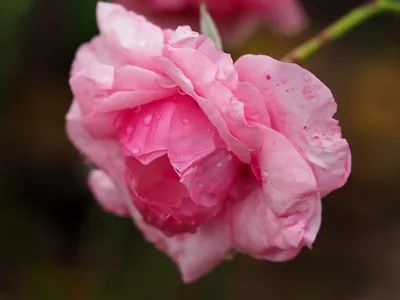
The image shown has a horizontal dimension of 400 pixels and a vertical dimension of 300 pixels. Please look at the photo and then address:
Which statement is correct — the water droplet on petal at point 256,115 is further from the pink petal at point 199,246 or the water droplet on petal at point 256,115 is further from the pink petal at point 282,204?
the pink petal at point 199,246

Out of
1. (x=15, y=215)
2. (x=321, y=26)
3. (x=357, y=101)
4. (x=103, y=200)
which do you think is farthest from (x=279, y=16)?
(x=321, y=26)

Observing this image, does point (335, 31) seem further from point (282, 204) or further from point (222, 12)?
point (222, 12)

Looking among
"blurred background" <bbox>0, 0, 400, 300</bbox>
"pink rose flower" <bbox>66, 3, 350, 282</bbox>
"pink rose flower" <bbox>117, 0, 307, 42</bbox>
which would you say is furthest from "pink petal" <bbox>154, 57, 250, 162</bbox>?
"blurred background" <bbox>0, 0, 400, 300</bbox>

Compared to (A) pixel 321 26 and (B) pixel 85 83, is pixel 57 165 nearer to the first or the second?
(A) pixel 321 26

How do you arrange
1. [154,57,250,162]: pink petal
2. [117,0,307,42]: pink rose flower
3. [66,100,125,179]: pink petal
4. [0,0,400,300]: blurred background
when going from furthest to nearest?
[0,0,400,300]: blurred background < [117,0,307,42]: pink rose flower < [66,100,125,179]: pink petal < [154,57,250,162]: pink petal

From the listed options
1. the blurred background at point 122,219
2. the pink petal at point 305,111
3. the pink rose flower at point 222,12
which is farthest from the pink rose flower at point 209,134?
the blurred background at point 122,219

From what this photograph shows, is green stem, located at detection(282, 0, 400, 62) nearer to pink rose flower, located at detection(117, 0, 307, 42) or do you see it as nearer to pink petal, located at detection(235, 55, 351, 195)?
pink petal, located at detection(235, 55, 351, 195)
